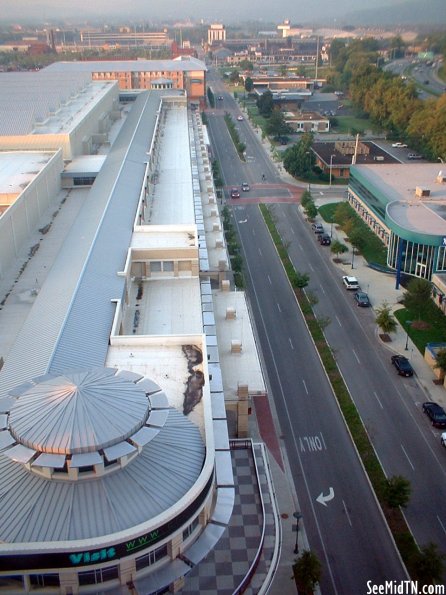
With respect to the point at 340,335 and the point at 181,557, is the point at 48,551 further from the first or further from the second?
the point at 340,335

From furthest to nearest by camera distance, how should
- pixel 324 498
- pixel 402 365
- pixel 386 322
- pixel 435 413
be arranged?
pixel 386 322 → pixel 402 365 → pixel 435 413 → pixel 324 498

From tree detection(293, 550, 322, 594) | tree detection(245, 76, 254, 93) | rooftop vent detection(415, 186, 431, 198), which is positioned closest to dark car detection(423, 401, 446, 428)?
tree detection(293, 550, 322, 594)

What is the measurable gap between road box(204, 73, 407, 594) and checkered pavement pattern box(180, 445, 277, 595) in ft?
8.93

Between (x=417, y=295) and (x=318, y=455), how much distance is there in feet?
36.8

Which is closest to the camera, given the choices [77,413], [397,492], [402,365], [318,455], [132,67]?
[77,413]

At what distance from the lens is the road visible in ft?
51.1

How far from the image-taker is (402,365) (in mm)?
23562

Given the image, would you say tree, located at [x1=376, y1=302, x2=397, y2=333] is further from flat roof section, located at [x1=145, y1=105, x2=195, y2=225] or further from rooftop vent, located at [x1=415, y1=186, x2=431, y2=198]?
rooftop vent, located at [x1=415, y1=186, x2=431, y2=198]

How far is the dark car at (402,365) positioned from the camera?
23.4m

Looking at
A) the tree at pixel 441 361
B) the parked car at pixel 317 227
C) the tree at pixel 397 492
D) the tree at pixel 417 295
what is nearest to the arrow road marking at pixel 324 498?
the tree at pixel 397 492

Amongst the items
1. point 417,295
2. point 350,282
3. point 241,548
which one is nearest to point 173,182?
point 350,282

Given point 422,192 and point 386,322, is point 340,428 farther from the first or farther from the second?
point 422,192

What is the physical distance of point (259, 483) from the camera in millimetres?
14672

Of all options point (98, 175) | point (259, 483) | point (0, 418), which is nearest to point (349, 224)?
point (98, 175)
